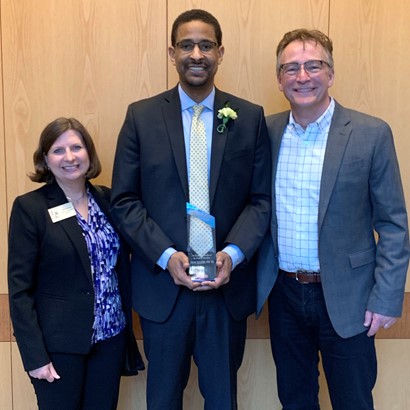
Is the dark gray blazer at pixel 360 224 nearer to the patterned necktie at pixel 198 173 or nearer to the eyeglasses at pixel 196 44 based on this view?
the patterned necktie at pixel 198 173

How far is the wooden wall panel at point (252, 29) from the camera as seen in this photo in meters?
2.48

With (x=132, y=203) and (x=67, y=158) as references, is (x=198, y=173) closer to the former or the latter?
(x=132, y=203)

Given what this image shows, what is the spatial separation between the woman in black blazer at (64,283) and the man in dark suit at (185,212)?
14 cm

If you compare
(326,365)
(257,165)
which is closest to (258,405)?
(326,365)

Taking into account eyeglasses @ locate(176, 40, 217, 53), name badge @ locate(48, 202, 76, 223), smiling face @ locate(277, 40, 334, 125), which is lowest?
name badge @ locate(48, 202, 76, 223)

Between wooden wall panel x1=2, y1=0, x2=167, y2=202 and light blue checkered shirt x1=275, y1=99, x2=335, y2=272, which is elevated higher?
wooden wall panel x1=2, y1=0, x2=167, y2=202

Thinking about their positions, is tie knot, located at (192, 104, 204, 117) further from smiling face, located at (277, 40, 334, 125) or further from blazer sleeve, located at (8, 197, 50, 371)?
blazer sleeve, located at (8, 197, 50, 371)

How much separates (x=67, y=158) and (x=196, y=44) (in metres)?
0.69

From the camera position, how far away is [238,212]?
2049 mm

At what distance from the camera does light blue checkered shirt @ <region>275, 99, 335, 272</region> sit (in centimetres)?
197

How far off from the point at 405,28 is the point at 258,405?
7.29ft

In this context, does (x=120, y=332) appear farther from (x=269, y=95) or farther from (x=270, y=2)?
(x=270, y=2)

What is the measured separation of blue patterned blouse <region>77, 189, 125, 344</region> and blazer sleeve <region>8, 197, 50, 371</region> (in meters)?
0.19

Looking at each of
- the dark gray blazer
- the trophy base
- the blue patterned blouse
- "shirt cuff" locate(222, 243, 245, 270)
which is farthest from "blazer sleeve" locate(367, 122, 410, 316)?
the blue patterned blouse
